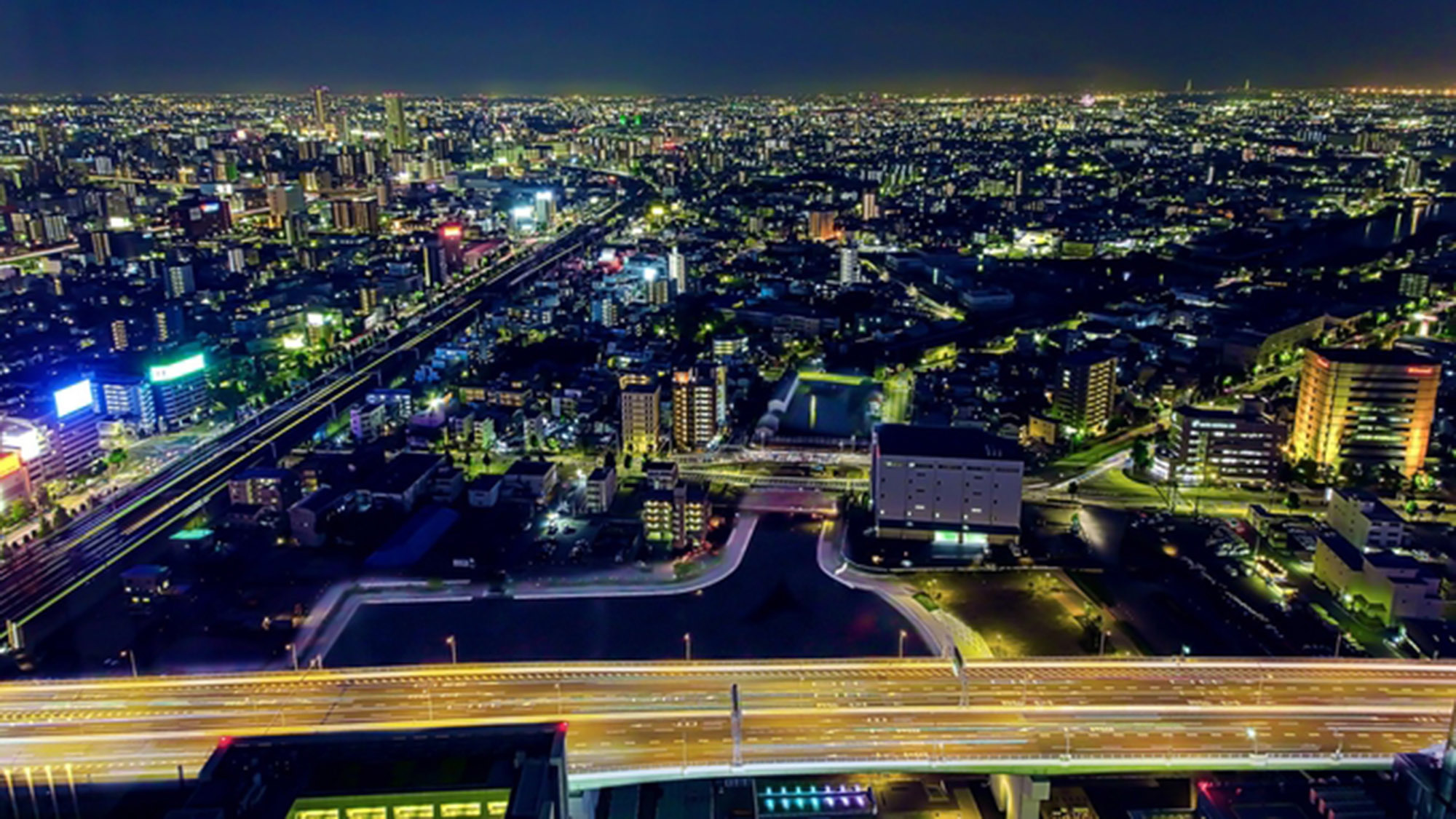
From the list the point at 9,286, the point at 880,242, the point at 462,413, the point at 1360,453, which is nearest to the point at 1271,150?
the point at 880,242

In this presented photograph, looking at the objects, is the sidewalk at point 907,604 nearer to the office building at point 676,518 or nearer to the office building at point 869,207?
the office building at point 676,518

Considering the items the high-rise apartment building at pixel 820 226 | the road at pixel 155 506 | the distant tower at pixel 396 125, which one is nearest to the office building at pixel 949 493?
the road at pixel 155 506

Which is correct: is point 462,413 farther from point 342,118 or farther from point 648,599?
point 342,118

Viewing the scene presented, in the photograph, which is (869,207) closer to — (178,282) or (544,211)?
(544,211)

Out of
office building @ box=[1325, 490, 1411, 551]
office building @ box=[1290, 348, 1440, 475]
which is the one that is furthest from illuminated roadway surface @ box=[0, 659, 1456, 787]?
office building @ box=[1290, 348, 1440, 475]

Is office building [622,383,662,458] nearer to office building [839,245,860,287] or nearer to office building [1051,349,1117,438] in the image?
office building [1051,349,1117,438]
